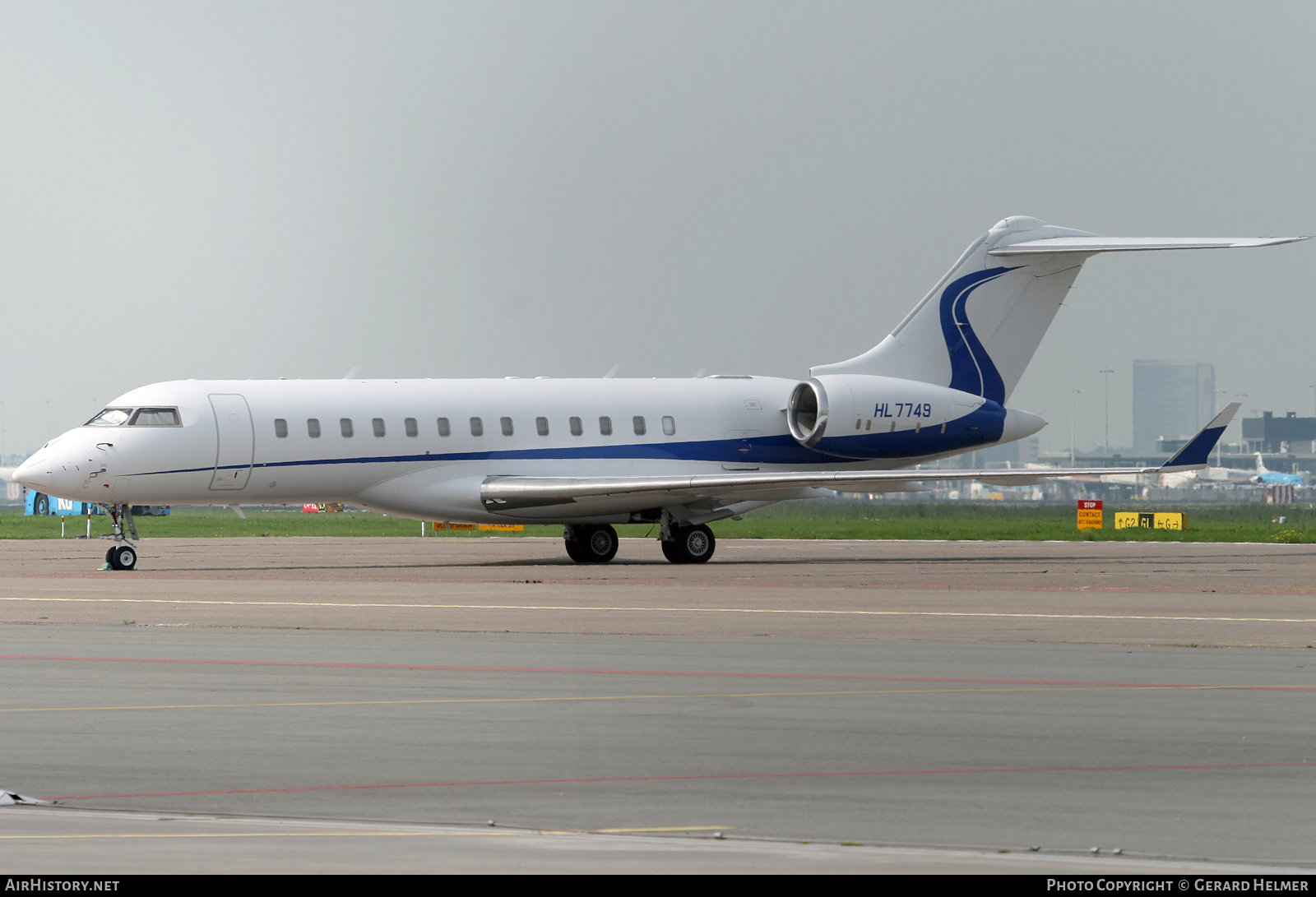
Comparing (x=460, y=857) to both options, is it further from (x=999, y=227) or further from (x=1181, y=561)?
(x=999, y=227)

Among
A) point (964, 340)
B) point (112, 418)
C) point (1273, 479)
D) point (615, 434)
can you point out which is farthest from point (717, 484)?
point (1273, 479)

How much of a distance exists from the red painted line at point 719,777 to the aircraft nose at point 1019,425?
31.6 meters

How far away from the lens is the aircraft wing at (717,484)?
35219 millimetres

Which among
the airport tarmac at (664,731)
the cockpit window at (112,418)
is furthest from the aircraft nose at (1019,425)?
the cockpit window at (112,418)

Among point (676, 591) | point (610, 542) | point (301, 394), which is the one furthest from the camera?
point (610, 542)

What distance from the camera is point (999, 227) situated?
136 feet

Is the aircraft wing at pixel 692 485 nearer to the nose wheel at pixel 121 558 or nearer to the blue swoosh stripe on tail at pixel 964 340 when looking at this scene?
the blue swoosh stripe on tail at pixel 964 340

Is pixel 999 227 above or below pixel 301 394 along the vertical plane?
above

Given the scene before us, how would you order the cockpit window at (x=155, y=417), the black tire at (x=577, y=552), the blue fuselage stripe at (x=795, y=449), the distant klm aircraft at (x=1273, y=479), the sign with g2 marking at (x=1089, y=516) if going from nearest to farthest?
1. the cockpit window at (x=155, y=417)
2. the blue fuselage stripe at (x=795, y=449)
3. the black tire at (x=577, y=552)
4. the sign with g2 marking at (x=1089, y=516)
5. the distant klm aircraft at (x=1273, y=479)

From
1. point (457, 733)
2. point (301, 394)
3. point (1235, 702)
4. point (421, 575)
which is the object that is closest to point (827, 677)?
point (1235, 702)

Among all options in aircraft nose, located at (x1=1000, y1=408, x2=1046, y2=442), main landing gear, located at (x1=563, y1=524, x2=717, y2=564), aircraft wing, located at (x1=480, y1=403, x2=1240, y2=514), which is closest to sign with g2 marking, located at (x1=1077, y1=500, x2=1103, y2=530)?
aircraft nose, located at (x1=1000, y1=408, x2=1046, y2=442)

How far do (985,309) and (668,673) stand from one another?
90.2 feet

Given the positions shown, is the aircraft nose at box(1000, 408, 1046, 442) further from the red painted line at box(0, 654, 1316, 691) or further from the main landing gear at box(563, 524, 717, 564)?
the red painted line at box(0, 654, 1316, 691)
